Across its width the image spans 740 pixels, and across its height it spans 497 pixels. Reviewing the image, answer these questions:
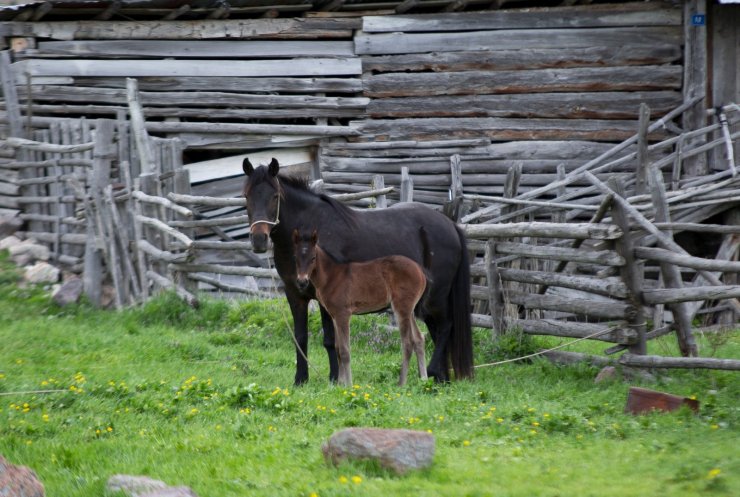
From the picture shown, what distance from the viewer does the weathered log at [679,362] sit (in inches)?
313

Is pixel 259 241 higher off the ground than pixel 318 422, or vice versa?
pixel 259 241

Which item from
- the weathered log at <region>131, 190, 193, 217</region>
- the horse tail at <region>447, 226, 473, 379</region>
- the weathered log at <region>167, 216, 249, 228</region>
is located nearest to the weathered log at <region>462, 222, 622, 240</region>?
the horse tail at <region>447, 226, 473, 379</region>

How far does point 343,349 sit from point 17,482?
4.06m

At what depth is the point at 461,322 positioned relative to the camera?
9727 millimetres

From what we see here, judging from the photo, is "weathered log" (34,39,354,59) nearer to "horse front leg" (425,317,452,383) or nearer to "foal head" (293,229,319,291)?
"horse front leg" (425,317,452,383)

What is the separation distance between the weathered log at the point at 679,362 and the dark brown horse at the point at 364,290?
6.21 ft

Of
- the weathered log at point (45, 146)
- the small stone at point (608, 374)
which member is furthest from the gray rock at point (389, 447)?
the weathered log at point (45, 146)

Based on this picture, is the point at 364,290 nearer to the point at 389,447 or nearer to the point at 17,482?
the point at 389,447

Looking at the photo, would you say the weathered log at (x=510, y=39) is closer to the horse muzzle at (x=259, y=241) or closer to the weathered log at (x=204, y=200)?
the weathered log at (x=204, y=200)

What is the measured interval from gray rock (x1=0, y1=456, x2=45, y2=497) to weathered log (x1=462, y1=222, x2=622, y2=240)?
5624 millimetres

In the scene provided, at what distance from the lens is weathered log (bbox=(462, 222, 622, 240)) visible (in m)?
9.05

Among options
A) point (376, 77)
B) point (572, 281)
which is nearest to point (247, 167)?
point (572, 281)

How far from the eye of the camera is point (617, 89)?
1641 cm

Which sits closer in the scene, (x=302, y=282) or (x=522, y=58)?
(x=302, y=282)
